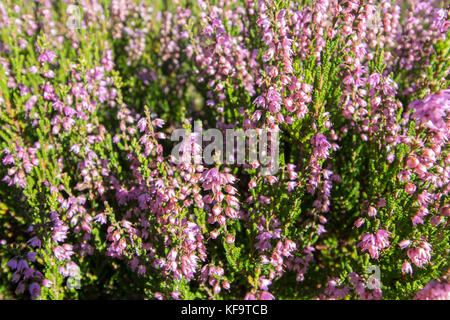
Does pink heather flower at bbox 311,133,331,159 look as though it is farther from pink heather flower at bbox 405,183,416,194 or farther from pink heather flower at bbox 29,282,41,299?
pink heather flower at bbox 29,282,41,299

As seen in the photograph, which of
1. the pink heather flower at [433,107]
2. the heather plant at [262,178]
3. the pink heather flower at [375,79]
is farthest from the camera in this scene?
the pink heather flower at [375,79]

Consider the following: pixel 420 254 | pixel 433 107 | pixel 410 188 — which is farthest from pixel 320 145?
pixel 420 254

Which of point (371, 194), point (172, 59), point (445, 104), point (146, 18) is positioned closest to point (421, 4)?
point (371, 194)

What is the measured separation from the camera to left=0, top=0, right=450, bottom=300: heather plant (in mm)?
2637

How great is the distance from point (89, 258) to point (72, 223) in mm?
668

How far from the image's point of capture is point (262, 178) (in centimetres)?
299

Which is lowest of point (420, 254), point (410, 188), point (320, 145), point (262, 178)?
point (420, 254)

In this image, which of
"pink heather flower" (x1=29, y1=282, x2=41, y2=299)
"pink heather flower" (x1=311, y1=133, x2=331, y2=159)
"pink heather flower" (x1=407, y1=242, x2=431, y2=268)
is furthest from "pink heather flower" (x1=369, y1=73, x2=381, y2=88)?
"pink heather flower" (x1=29, y1=282, x2=41, y2=299)

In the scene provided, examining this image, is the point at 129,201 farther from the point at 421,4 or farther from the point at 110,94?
the point at 421,4

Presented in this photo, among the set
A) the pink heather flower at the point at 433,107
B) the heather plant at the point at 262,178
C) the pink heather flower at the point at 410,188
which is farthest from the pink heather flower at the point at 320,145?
the pink heather flower at the point at 433,107

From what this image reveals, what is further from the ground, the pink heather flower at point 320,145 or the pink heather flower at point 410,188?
the pink heather flower at point 320,145

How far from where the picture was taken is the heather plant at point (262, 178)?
2637 mm

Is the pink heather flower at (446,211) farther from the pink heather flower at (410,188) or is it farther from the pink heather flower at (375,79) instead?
the pink heather flower at (375,79)

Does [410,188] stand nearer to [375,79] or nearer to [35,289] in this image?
[375,79]
